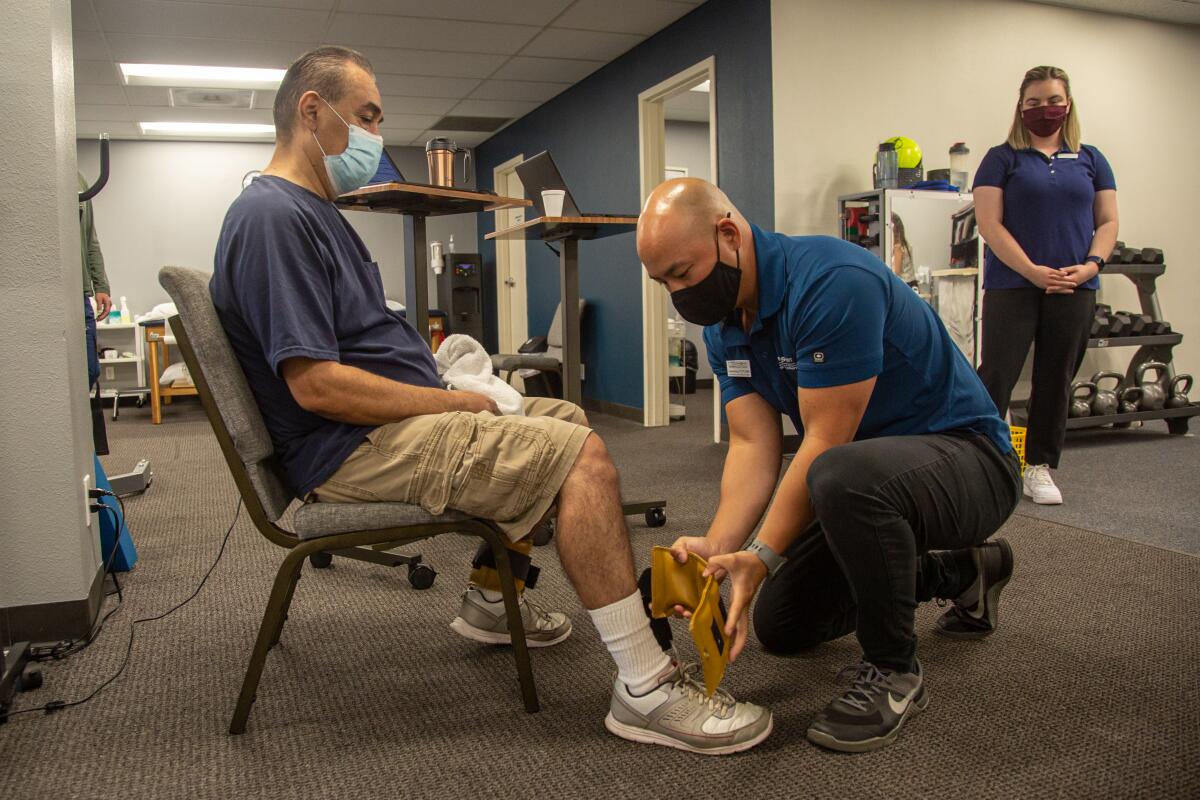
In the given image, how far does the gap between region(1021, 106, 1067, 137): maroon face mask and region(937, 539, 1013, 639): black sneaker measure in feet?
6.23

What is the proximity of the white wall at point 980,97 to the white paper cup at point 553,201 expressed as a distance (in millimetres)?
1566

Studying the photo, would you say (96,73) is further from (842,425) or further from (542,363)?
(842,425)

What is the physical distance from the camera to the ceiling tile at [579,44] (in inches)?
195

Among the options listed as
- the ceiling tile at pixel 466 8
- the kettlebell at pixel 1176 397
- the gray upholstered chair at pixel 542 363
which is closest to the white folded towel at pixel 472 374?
the gray upholstered chair at pixel 542 363

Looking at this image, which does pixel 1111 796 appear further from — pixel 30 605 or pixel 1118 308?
pixel 1118 308

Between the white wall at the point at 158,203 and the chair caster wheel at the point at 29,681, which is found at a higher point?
the white wall at the point at 158,203

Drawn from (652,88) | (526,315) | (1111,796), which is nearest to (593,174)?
(652,88)

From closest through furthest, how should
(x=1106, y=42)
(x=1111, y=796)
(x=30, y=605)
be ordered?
1. (x=1111, y=796)
2. (x=30, y=605)
3. (x=1106, y=42)

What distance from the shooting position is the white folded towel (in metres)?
1.61

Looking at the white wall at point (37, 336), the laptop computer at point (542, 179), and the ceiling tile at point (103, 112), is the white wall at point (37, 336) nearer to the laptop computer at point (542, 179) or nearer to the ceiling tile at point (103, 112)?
the laptop computer at point (542, 179)

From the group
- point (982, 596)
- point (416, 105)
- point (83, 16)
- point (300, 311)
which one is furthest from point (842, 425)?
point (416, 105)

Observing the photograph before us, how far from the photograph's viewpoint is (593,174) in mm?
5887

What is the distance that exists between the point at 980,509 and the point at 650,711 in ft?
2.07

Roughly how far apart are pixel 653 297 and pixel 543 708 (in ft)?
13.0
